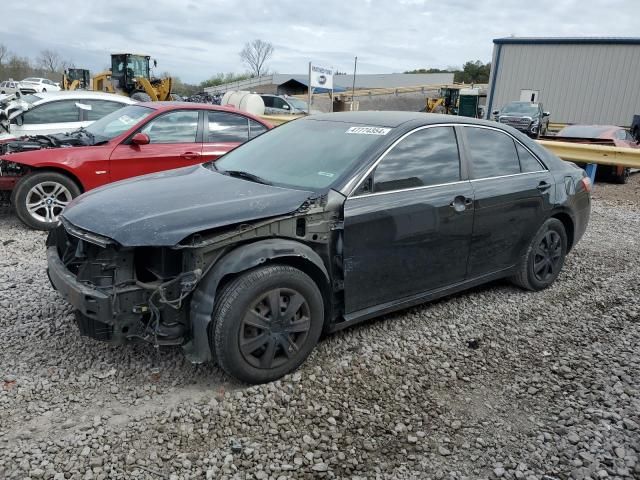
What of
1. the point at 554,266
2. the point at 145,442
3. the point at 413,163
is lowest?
the point at 145,442

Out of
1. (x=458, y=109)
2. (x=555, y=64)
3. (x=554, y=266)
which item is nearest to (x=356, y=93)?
(x=458, y=109)

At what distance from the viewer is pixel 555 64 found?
28500 millimetres

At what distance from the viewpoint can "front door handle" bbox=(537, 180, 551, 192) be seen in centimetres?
456

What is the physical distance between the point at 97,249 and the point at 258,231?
0.94 meters

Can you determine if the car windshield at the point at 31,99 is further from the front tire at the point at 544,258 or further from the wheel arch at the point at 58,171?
the front tire at the point at 544,258

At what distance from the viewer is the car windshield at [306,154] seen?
11.7 feet

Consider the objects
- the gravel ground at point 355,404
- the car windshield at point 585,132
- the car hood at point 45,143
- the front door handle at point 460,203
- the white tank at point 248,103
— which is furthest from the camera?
the white tank at point 248,103

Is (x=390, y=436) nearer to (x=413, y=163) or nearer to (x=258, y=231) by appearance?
(x=258, y=231)

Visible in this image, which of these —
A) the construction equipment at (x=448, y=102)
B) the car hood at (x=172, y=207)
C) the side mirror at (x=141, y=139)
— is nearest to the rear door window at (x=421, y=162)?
the car hood at (x=172, y=207)

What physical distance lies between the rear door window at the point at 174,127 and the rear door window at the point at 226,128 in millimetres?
210

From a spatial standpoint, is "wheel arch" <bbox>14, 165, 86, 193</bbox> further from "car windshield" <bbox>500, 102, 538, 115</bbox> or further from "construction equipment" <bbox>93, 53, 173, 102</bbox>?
"car windshield" <bbox>500, 102, 538, 115</bbox>

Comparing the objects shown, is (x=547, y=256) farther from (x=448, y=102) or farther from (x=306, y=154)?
(x=448, y=102)

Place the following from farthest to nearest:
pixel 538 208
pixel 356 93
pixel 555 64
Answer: pixel 356 93 < pixel 555 64 < pixel 538 208

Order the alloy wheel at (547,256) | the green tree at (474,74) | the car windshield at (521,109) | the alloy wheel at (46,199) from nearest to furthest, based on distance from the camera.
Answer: the alloy wheel at (547,256) → the alloy wheel at (46,199) → the car windshield at (521,109) → the green tree at (474,74)
